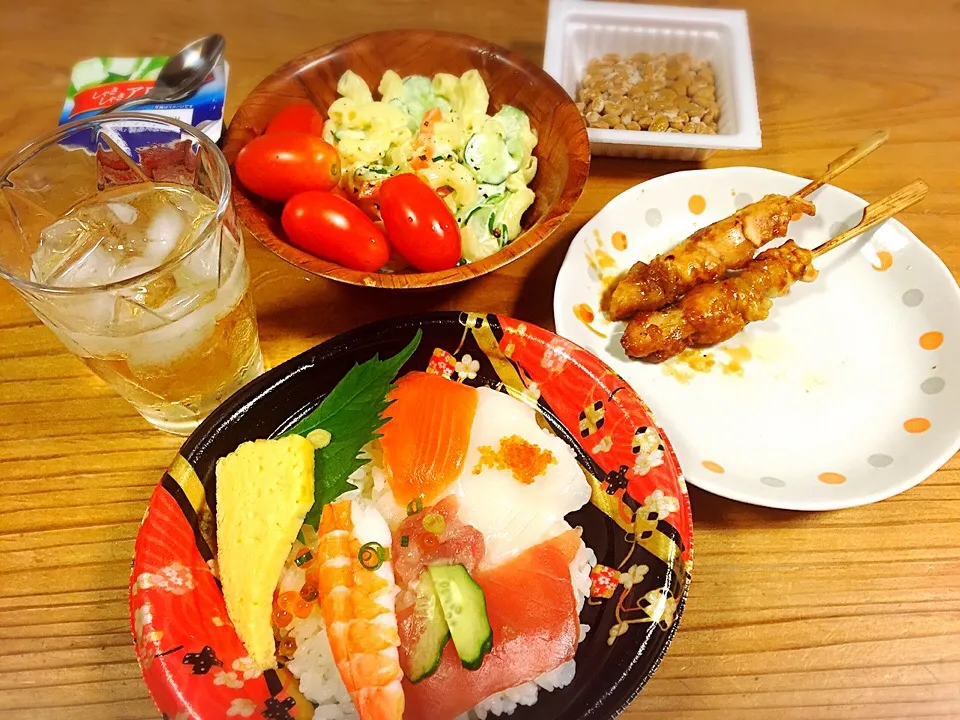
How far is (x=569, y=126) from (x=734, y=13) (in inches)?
31.7

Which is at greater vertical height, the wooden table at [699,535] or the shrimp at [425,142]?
the shrimp at [425,142]

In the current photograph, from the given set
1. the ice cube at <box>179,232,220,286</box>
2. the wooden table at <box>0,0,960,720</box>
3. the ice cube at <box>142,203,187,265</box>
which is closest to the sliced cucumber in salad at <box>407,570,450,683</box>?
the wooden table at <box>0,0,960,720</box>

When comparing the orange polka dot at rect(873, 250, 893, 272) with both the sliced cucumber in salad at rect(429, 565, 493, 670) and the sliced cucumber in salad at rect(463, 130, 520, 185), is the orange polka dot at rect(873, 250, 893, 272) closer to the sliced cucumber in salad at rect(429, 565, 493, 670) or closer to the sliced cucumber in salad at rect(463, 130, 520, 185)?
the sliced cucumber in salad at rect(463, 130, 520, 185)

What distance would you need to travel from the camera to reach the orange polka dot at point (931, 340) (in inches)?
54.6

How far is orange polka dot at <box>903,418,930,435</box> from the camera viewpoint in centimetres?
127

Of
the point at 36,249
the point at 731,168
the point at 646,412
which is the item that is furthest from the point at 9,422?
the point at 731,168

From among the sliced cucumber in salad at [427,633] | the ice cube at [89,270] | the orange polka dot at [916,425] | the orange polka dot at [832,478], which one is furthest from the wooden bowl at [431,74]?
the orange polka dot at [916,425]

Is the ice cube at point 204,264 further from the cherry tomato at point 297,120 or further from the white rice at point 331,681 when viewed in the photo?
the white rice at point 331,681

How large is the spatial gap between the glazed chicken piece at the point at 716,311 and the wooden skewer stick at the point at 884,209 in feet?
0.20

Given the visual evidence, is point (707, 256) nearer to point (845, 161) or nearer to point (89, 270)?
point (845, 161)

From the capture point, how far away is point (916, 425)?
1282 mm

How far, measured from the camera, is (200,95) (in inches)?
68.8

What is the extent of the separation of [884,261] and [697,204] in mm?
421

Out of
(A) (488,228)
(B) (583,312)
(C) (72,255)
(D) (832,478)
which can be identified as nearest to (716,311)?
(B) (583,312)
